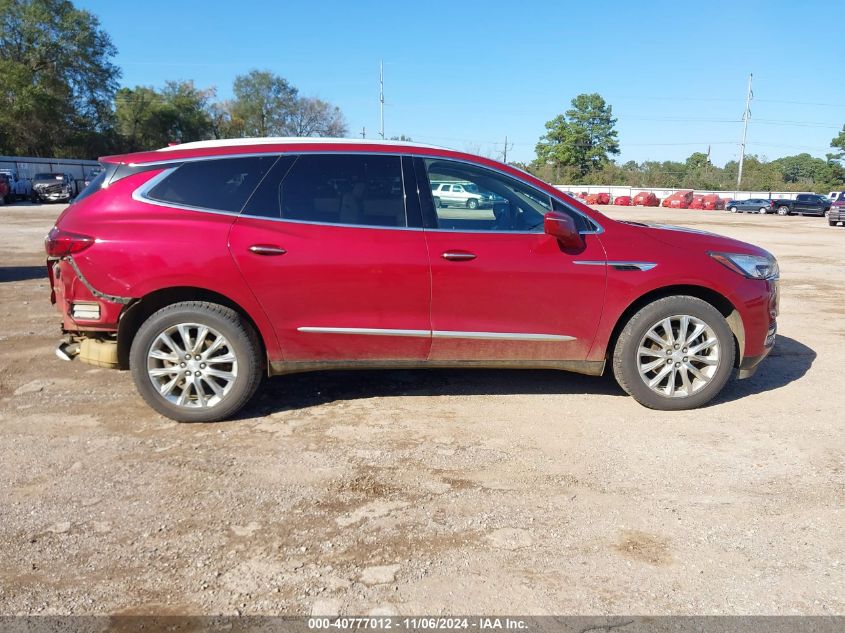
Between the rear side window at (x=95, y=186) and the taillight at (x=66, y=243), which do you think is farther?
the rear side window at (x=95, y=186)

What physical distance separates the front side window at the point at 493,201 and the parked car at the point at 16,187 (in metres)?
36.3

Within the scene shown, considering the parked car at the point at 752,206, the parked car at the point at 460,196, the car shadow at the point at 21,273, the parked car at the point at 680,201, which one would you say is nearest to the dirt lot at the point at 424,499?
the parked car at the point at 460,196

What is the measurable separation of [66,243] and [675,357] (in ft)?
13.9

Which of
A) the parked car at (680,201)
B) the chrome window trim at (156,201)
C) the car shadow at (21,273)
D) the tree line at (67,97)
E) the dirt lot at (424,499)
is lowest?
the dirt lot at (424,499)

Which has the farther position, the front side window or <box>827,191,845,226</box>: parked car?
<box>827,191,845,226</box>: parked car

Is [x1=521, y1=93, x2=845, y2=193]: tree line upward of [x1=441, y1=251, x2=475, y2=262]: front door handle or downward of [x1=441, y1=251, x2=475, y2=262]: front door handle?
upward

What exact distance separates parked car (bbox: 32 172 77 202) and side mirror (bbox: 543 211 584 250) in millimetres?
36534

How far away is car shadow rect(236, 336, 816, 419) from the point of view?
16.3 ft

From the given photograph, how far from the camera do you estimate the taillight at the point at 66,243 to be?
166 inches

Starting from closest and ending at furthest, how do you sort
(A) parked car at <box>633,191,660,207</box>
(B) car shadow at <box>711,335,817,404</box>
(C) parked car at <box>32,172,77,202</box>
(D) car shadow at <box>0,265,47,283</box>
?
(B) car shadow at <box>711,335,817,404</box>, (D) car shadow at <box>0,265,47,283</box>, (C) parked car at <box>32,172,77,202</box>, (A) parked car at <box>633,191,660,207</box>

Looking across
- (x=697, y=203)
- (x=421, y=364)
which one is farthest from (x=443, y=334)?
(x=697, y=203)

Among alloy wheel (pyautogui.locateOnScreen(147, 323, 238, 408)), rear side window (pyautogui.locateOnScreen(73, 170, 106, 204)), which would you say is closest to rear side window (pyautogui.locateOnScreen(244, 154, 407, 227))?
alloy wheel (pyautogui.locateOnScreen(147, 323, 238, 408))

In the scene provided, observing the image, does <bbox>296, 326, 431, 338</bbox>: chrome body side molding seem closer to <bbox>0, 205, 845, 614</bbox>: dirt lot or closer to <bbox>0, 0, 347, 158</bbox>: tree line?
<bbox>0, 205, 845, 614</bbox>: dirt lot

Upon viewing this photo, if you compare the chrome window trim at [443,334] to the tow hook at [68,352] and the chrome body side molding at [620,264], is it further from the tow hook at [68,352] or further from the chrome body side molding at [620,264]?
the tow hook at [68,352]
